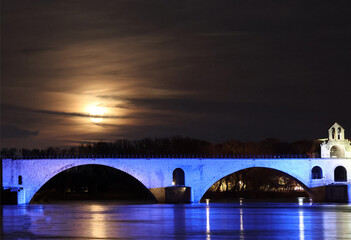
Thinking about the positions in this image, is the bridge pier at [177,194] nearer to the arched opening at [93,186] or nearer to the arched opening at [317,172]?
the arched opening at [317,172]

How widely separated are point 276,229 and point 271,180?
3046 inches

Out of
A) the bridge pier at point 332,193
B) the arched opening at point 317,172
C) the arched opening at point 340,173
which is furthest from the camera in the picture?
the arched opening at point 340,173

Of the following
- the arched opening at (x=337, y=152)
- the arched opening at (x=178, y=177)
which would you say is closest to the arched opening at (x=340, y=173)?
the arched opening at (x=337, y=152)

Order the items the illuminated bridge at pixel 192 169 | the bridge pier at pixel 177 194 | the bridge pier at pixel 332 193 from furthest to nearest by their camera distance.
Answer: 1. the bridge pier at pixel 332 193
2. the bridge pier at pixel 177 194
3. the illuminated bridge at pixel 192 169

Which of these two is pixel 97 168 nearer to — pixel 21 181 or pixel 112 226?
pixel 21 181

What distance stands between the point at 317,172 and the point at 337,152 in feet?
16.9

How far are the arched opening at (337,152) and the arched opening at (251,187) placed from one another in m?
14.3

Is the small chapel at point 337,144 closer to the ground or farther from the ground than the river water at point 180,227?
farther from the ground

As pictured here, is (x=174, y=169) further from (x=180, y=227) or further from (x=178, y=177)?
(x=180, y=227)

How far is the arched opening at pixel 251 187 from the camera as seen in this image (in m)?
114

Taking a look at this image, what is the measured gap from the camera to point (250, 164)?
91.1m

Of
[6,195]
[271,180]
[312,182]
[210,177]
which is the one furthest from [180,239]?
[271,180]

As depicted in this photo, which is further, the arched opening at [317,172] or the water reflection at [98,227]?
the arched opening at [317,172]

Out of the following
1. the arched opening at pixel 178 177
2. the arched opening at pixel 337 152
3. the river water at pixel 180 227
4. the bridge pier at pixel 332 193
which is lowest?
the river water at pixel 180 227
